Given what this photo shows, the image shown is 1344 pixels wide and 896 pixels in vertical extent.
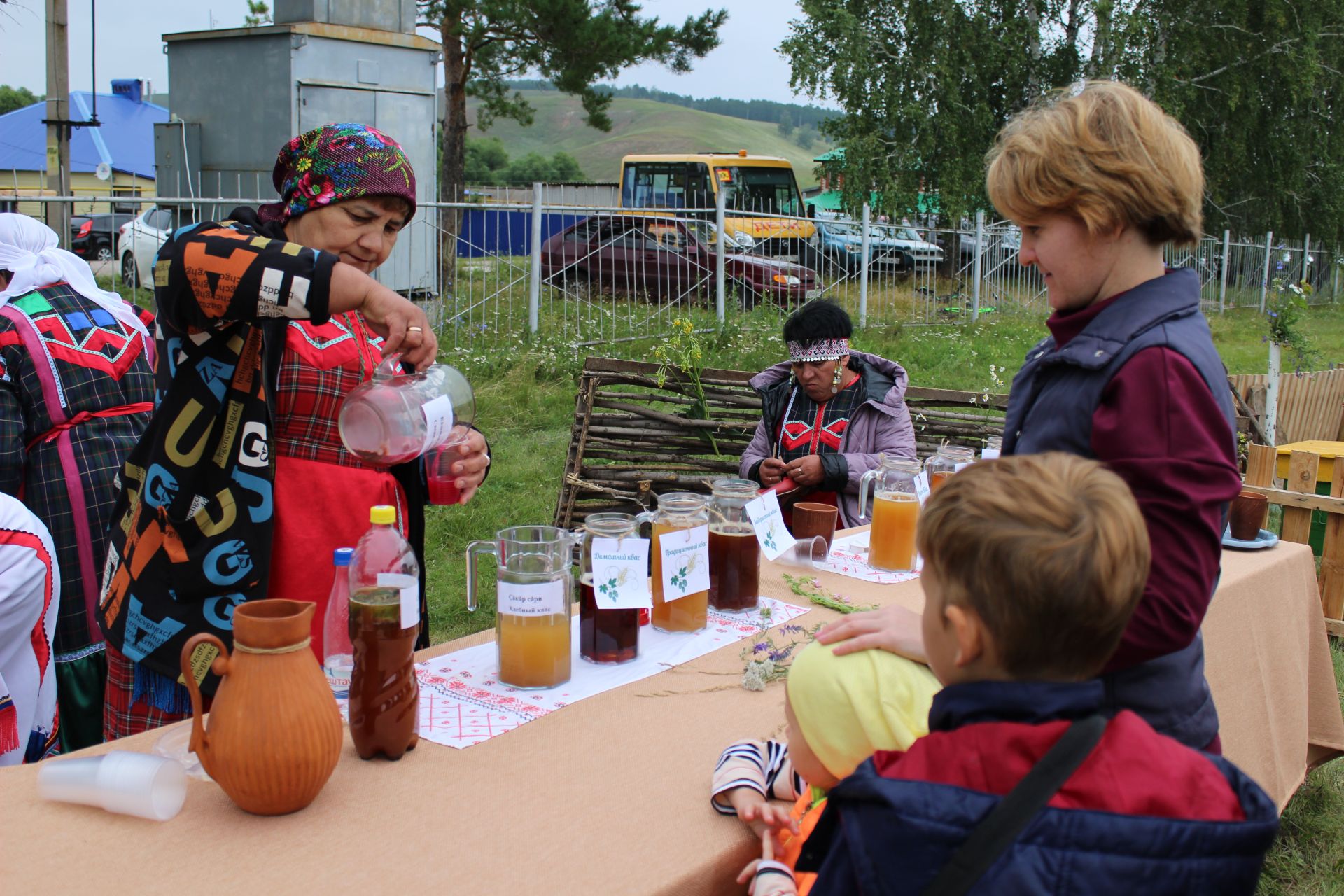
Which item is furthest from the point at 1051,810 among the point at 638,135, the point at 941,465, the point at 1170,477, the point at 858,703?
the point at 638,135

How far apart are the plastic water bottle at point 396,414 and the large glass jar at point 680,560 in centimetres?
50

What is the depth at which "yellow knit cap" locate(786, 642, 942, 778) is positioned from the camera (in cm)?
139

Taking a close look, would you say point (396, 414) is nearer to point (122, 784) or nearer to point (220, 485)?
point (220, 485)

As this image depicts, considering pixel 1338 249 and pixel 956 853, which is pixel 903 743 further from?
pixel 1338 249

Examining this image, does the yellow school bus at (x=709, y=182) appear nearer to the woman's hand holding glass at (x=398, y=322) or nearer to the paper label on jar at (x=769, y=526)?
the paper label on jar at (x=769, y=526)

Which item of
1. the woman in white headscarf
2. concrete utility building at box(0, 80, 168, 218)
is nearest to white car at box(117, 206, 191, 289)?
the woman in white headscarf

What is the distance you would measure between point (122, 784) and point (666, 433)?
343cm

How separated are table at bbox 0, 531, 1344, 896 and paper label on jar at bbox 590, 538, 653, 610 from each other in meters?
0.17

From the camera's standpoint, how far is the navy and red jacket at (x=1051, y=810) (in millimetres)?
1034

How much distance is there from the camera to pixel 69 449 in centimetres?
284

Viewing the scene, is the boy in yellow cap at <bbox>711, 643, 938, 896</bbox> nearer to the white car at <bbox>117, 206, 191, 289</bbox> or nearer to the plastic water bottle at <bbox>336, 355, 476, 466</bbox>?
the plastic water bottle at <bbox>336, 355, 476, 466</bbox>

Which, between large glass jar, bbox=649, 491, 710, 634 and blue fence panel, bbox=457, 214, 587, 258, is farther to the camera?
blue fence panel, bbox=457, 214, 587, 258

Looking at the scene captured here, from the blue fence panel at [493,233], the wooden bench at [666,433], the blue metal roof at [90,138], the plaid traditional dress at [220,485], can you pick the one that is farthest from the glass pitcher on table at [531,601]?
the blue metal roof at [90,138]

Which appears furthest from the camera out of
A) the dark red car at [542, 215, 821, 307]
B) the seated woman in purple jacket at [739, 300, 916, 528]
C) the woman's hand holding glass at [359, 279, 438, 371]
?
the dark red car at [542, 215, 821, 307]
